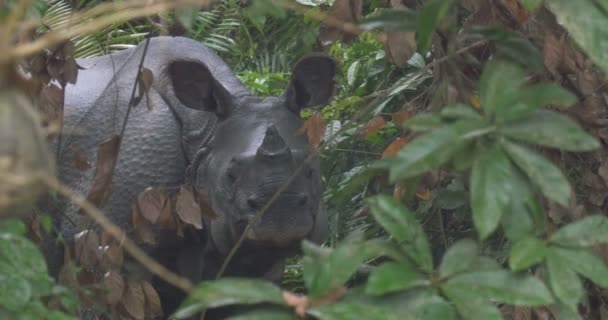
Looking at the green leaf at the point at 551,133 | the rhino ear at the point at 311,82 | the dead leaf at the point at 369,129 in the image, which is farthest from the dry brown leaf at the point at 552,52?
the green leaf at the point at 551,133

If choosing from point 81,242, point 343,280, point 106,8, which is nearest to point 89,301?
point 81,242

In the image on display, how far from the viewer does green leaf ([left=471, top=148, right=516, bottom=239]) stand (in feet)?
5.73

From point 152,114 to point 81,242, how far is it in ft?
2.96

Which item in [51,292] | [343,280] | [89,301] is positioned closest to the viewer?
[343,280]

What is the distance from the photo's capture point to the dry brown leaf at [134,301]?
12.5 ft

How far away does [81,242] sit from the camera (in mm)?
3719

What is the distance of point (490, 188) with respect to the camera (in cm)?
177

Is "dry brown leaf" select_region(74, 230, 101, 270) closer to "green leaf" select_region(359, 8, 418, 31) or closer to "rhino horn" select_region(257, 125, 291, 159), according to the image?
"rhino horn" select_region(257, 125, 291, 159)

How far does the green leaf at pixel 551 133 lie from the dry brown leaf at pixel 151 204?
208 centimetres

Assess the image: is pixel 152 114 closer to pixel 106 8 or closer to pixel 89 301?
pixel 89 301

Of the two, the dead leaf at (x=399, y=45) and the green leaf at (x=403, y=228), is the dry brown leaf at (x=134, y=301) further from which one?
the green leaf at (x=403, y=228)

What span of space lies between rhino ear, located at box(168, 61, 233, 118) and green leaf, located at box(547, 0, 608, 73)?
2496mm

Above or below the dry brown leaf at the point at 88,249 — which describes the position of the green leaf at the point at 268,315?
above

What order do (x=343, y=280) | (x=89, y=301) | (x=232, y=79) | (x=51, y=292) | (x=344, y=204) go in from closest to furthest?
1. (x=343, y=280)
2. (x=51, y=292)
3. (x=89, y=301)
4. (x=232, y=79)
5. (x=344, y=204)
